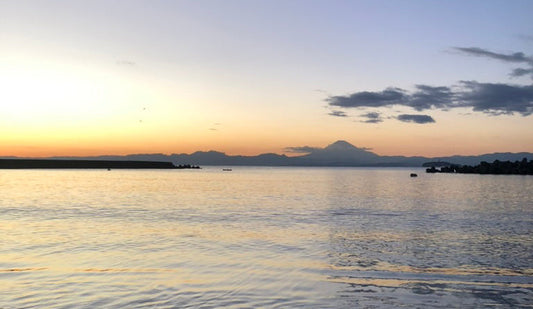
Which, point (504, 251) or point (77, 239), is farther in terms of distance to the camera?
point (77, 239)

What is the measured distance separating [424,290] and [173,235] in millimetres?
14723

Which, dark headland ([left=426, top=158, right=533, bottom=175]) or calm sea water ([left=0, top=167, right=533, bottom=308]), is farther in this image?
dark headland ([left=426, top=158, right=533, bottom=175])

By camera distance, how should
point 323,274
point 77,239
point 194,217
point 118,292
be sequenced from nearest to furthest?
point 118,292, point 323,274, point 77,239, point 194,217

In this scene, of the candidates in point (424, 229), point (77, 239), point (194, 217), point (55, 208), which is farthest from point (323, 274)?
point (55, 208)

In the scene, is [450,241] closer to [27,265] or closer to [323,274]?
[323,274]

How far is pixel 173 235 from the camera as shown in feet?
79.8

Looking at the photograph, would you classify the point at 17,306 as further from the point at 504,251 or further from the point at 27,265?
the point at 504,251

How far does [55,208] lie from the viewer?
129 ft

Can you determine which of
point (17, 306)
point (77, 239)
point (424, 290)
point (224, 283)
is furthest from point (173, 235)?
point (424, 290)

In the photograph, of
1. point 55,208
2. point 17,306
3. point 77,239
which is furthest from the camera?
point 55,208

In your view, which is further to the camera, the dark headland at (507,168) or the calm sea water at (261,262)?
the dark headland at (507,168)

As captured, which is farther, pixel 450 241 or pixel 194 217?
pixel 194 217

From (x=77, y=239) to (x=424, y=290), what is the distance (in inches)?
656

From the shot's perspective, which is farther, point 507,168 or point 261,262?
point 507,168
